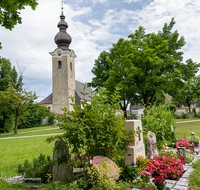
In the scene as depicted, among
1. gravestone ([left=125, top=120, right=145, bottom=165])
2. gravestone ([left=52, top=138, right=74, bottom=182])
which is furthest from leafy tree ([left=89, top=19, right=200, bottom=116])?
gravestone ([left=52, top=138, right=74, bottom=182])

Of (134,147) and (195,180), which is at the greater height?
(134,147)

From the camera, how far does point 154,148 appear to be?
6.21m

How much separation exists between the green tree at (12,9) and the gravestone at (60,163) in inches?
158

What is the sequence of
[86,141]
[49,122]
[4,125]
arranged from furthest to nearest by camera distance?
[49,122]
[4,125]
[86,141]

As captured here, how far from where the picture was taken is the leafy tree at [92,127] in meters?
3.81

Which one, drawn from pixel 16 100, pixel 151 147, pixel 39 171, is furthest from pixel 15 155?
pixel 16 100

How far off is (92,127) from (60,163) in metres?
1.22

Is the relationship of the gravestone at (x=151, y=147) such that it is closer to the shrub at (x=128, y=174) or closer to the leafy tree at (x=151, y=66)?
the shrub at (x=128, y=174)

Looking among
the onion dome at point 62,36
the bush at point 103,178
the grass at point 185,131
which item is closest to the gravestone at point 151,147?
the bush at point 103,178

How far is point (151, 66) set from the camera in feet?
59.1

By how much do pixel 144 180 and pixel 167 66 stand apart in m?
16.8

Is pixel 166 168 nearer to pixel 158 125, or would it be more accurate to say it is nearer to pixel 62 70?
pixel 158 125

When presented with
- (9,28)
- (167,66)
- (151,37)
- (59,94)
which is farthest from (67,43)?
(9,28)

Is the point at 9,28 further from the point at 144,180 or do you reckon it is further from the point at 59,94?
the point at 59,94
